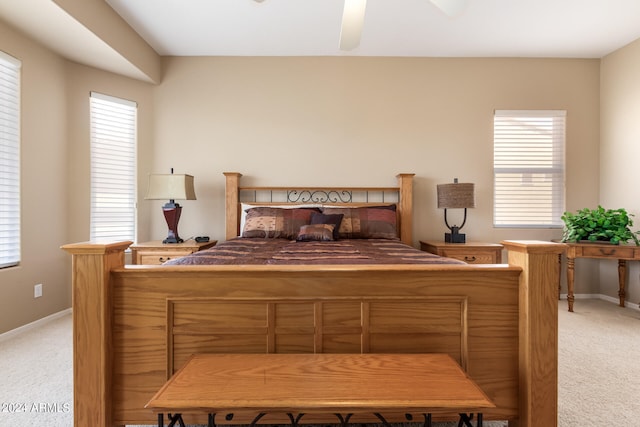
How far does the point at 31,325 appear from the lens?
8.84 ft

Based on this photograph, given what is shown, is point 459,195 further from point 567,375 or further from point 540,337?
point 540,337

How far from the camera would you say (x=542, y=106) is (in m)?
3.63

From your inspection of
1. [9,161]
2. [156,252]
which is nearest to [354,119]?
[156,252]

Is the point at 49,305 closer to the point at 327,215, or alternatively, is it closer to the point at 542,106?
the point at 327,215

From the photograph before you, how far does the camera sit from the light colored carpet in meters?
1.56

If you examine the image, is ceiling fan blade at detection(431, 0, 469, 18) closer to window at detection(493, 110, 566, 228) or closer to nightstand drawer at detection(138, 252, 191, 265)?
window at detection(493, 110, 566, 228)

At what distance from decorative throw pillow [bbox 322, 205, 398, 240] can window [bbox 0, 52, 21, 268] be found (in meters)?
2.67

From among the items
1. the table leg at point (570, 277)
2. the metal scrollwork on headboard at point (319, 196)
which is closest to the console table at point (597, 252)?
the table leg at point (570, 277)

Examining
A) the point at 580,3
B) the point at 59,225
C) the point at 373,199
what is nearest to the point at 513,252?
the point at 373,199

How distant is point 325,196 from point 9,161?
285cm

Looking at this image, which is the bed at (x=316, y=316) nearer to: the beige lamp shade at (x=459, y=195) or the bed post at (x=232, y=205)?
the beige lamp shade at (x=459, y=195)

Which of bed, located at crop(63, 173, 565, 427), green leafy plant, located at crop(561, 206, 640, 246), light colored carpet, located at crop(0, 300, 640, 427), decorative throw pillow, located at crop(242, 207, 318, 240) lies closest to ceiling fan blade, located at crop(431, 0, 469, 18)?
Answer: bed, located at crop(63, 173, 565, 427)

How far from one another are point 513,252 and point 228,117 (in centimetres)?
321

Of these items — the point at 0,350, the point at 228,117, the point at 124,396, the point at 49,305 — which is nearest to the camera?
A: the point at 124,396
